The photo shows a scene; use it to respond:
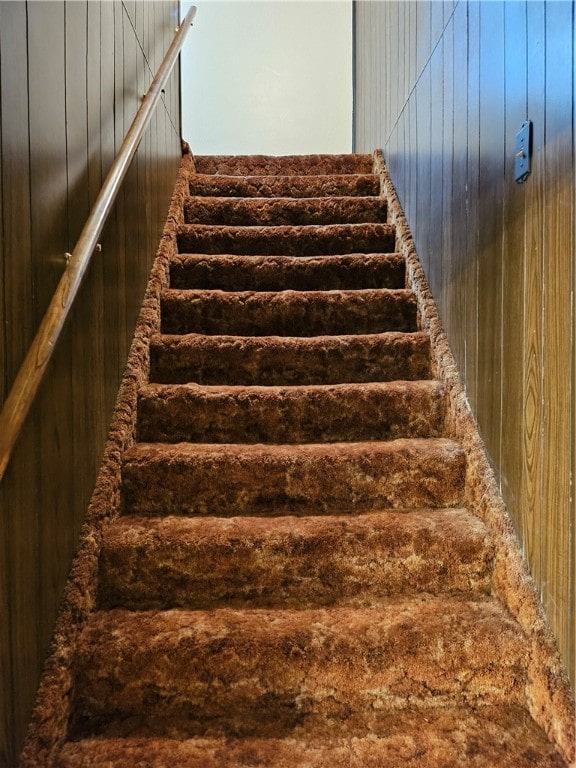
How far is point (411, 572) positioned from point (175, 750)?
61cm

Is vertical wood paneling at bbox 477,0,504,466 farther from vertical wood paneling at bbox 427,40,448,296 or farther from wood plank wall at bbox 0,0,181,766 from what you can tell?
wood plank wall at bbox 0,0,181,766

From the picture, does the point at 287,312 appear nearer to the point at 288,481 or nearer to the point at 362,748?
the point at 288,481

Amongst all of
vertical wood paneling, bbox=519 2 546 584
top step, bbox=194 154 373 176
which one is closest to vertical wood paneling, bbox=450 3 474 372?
vertical wood paneling, bbox=519 2 546 584

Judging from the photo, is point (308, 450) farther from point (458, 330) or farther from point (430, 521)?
point (458, 330)

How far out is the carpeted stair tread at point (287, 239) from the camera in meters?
2.14

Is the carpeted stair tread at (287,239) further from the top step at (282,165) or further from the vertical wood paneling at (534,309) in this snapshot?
the vertical wood paneling at (534,309)

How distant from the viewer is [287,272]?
78.7 inches

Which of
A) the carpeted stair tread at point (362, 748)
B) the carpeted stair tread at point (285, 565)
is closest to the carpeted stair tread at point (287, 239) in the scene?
the carpeted stair tread at point (285, 565)

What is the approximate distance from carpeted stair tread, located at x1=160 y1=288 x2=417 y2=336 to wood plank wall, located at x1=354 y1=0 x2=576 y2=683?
0.60 ft

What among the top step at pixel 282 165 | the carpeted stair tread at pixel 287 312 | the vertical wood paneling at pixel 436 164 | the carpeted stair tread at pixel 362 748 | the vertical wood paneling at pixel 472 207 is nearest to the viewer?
the carpeted stair tread at pixel 362 748

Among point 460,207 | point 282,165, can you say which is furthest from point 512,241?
point 282,165

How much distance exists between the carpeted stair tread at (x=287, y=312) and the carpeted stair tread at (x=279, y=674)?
1.08 meters

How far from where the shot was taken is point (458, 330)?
1527 millimetres

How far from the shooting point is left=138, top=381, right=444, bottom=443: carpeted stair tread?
1506mm
